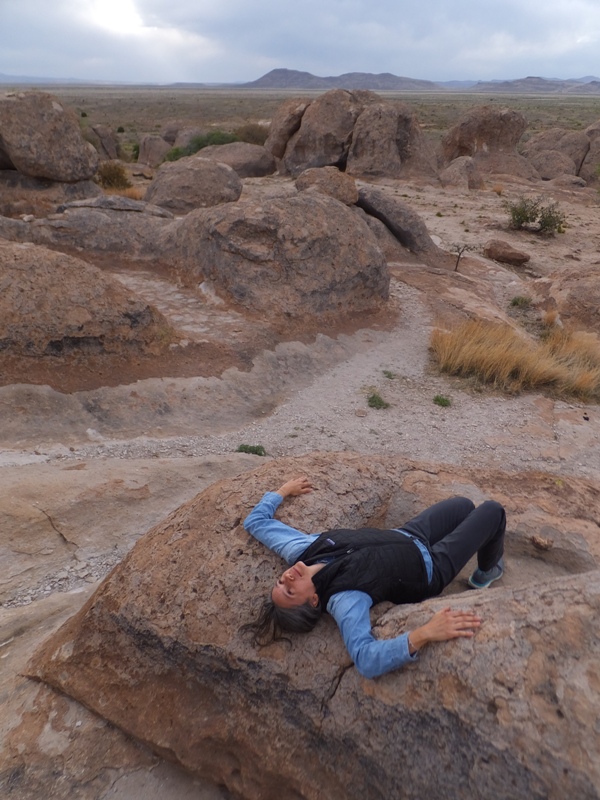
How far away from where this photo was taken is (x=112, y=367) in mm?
6906

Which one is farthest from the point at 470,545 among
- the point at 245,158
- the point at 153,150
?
the point at 153,150

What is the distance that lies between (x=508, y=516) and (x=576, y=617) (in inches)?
69.0

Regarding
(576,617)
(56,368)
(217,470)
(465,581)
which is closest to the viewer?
(576,617)

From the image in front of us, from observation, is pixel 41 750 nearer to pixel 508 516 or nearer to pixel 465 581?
pixel 465 581

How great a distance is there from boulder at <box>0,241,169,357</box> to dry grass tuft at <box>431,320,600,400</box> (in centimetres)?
431

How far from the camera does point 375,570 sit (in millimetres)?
3010

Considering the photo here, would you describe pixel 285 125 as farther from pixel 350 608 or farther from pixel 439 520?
pixel 350 608

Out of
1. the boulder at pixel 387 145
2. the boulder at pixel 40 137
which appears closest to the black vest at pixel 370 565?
the boulder at pixel 40 137

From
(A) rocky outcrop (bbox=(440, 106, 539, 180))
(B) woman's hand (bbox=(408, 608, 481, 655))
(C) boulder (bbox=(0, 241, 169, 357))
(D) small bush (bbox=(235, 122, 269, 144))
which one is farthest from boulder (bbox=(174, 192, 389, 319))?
(D) small bush (bbox=(235, 122, 269, 144))

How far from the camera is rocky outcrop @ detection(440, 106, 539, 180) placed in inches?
1008

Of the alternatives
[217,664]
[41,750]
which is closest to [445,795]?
[217,664]

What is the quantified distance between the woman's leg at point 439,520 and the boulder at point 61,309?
472 centimetres

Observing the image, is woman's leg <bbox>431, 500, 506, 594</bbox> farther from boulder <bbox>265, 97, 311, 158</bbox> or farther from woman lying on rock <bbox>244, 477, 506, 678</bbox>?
boulder <bbox>265, 97, 311, 158</bbox>

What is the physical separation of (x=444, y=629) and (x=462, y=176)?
22999mm
